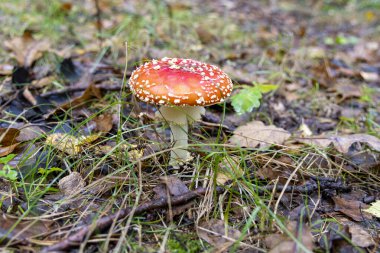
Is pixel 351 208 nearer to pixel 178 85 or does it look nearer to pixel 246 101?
pixel 246 101

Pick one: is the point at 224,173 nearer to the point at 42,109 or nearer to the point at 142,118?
the point at 142,118

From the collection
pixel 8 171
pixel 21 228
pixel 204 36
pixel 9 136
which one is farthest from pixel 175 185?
pixel 204 36

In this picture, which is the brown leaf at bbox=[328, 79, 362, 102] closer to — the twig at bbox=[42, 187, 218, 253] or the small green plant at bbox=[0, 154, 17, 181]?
the twig at bbox=[42, 187, 218, 253]

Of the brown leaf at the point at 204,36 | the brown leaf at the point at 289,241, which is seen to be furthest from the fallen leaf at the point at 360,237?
the brown leaf at the point at 204,36

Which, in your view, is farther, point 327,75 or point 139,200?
point 327,75

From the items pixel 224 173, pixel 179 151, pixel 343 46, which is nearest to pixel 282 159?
pixel 224 173

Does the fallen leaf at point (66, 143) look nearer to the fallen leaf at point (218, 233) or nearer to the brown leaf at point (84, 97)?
the brown leaf at point (84, 97)
